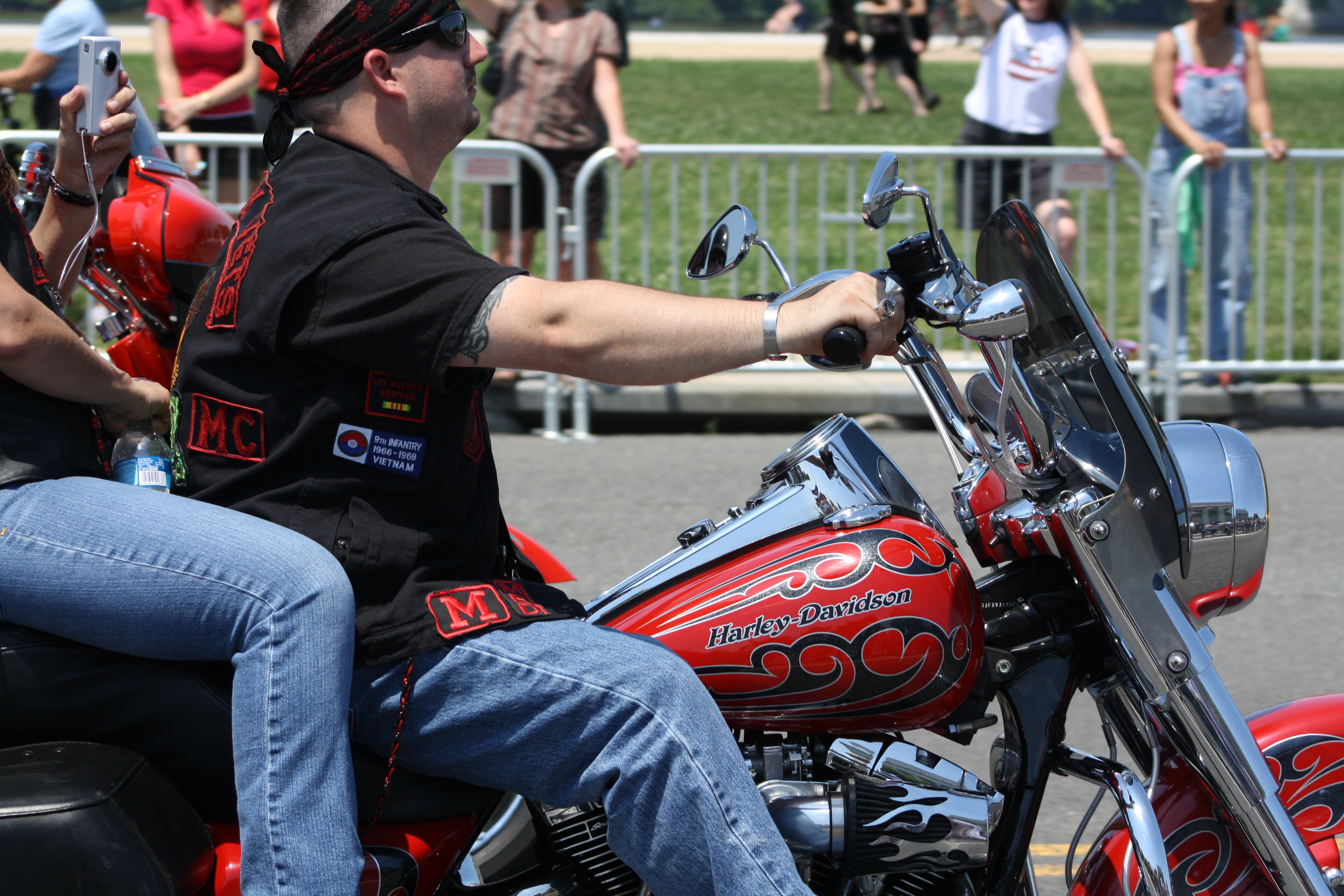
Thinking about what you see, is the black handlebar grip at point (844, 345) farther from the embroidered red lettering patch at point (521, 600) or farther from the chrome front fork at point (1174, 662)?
the embroidered red lettering patch at point (521, 600)

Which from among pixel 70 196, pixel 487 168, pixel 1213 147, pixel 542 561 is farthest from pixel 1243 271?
pixel 70 196

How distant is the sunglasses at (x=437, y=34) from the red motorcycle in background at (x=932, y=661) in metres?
0.43

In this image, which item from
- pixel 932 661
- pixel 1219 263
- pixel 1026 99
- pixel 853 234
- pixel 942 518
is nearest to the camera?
pixel 932 661

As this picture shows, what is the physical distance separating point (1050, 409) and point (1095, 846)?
2.11 ft

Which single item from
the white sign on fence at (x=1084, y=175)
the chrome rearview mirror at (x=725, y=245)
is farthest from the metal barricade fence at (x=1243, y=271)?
the chrome rearview mirror at (x=725, y=245)

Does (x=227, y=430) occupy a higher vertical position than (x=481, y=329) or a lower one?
A: lower

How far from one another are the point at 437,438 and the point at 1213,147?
5506 mm

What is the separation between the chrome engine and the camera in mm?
1991

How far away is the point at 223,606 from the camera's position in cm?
186

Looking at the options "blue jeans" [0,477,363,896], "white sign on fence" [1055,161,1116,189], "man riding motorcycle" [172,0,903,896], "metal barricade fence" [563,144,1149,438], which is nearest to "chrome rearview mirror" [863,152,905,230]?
"man riding motorcycle" [172,0,903,896]

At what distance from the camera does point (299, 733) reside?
1828 mm

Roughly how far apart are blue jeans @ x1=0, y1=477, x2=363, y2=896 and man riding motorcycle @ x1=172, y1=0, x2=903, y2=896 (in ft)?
0.24

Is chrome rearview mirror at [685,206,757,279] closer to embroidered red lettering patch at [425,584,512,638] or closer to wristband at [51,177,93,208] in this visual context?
embroidered red lettering patch at [425,584,512,638]

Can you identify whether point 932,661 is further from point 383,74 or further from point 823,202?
point 823,202
